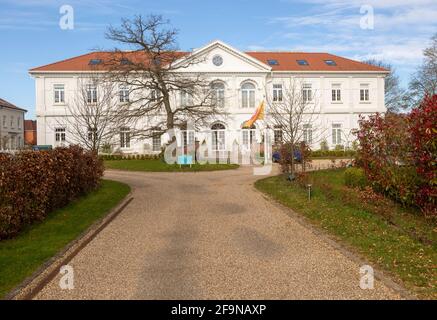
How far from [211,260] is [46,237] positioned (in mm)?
3978

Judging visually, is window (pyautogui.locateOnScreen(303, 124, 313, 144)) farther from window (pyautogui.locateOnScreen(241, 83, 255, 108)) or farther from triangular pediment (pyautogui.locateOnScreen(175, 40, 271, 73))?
triangular pediment (pyautogui.locateOnScreen(175, 40, 271, 73))

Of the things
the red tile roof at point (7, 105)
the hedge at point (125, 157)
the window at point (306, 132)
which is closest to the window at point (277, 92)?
the window at point (306, 132)

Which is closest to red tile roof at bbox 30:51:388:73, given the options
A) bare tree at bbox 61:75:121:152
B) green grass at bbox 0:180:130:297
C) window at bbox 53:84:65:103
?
window at bbox 53:84:65:103

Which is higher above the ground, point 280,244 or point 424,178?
point 424,178

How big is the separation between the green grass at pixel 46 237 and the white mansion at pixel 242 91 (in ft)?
82.8

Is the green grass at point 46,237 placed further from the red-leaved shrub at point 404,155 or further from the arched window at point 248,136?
the arched window at point 248,136

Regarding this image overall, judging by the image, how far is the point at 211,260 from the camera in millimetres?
7387

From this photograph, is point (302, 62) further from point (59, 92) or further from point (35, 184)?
point (35, 184)

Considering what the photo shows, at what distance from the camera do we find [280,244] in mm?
8578

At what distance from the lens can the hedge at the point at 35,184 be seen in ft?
29.7

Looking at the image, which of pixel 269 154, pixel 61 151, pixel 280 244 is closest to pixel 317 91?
pixel 269 154

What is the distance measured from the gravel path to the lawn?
1.55 ft
